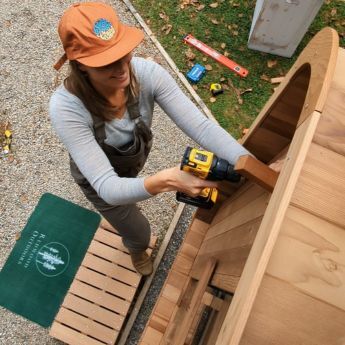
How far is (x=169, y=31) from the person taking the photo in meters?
5.50

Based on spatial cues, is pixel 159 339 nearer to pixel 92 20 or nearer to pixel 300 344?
pixel 300 344

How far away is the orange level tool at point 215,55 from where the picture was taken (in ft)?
17.3

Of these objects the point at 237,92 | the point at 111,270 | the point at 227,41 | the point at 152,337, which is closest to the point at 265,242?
the point at 152,337

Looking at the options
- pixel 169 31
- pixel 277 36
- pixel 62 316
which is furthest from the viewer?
pixel 169 31

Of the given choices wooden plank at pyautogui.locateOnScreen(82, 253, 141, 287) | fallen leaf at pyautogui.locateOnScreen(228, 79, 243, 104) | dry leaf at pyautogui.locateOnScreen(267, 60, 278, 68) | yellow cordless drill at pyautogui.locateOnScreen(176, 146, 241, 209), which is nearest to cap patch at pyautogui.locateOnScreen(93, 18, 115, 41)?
yellow cordless drill at pyautogui.locateOnScreen(176, 146, 241, 209)

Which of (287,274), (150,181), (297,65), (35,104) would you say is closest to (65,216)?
(35,104)

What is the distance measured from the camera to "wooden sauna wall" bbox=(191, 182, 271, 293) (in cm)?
188

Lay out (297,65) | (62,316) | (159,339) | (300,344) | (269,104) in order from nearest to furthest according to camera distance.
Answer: (300,344) < (297,65) < (269,104) < (159,339) < (62,316)

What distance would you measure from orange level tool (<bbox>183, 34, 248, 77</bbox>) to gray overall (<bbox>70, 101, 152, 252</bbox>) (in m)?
2.83

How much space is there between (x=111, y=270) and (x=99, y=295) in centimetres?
27

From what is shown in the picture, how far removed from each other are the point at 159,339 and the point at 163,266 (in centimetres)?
94

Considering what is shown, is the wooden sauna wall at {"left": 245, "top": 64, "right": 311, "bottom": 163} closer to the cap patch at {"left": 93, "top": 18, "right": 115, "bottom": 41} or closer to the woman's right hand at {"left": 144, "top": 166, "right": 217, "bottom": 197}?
the woman's right hand at {"left": 144, "top": 166, "right": 217, "bottom": 197}

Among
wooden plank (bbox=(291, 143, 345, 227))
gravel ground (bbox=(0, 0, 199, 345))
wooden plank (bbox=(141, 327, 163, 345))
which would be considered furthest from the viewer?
gravel ground (bbox=(0, 0, 199, 345))

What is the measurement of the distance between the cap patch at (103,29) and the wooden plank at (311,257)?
137cm
